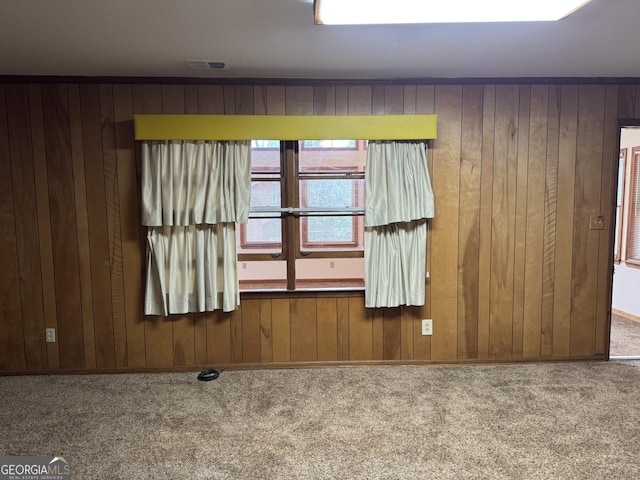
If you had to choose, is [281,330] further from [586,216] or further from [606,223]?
[606,223]

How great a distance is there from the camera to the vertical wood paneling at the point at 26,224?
9.92ft

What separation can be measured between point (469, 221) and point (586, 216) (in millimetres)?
905

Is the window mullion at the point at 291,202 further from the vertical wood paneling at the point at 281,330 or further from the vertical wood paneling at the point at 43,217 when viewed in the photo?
the vertical wood paneling at the point at 43,217

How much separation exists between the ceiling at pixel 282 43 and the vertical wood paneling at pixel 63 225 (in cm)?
26

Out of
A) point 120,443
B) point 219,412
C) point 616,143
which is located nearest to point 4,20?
point 120,443

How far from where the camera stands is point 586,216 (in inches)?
128

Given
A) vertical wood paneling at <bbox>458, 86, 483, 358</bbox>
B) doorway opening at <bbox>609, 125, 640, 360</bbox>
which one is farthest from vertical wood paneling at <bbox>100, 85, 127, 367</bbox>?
doorway opening at <bbox>609, 125, 640, 360</bbox>

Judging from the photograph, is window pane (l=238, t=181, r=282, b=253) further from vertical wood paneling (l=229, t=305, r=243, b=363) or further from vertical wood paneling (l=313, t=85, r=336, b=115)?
vertical wood paneling (l=313, t=85, r=336, b=115)

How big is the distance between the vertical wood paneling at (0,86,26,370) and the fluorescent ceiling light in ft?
8.22

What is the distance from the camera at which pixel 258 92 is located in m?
3.09

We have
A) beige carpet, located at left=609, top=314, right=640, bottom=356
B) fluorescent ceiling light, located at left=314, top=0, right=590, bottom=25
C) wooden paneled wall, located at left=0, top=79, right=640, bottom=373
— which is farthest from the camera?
beige carpet, located at left=609, top=314, right=640, bottom=356

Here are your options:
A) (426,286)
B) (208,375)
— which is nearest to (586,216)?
(426,286)

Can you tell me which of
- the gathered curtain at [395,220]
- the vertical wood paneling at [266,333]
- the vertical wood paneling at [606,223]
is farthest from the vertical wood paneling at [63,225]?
the vertical wood paneling at [606,223]

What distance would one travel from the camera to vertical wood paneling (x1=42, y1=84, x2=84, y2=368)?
3033mm
